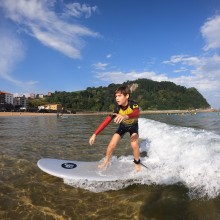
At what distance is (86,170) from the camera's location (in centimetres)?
652

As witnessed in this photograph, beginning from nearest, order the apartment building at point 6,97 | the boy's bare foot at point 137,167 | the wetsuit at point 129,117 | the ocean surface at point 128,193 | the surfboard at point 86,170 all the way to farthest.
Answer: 1. the ocean surface at point 128,193
2. the surfboard at point 86,170
3. the boy's bare foot at point 137,167
4. the wetsuit at point 129,117
5. the apartment building at point 6,97

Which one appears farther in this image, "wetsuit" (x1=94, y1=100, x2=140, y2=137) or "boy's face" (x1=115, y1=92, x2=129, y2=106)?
"wetsuit" (x1=94, y1=100, x2=140, y2=137)

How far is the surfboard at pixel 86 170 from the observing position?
6.01 m

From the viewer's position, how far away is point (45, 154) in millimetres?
9703

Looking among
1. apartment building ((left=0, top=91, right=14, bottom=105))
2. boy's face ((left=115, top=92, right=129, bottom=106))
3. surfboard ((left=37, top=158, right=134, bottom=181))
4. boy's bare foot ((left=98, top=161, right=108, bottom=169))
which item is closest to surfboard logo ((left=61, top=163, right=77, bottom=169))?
surfboard ((left=37, top=158, right=134, bottom=181))

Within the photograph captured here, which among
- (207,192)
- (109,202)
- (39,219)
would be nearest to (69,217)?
(39,219)

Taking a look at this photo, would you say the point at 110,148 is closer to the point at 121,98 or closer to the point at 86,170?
the point at 86,170

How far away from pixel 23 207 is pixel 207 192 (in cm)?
348

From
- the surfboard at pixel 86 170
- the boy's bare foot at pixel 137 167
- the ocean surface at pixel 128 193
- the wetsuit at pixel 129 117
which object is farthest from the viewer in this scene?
the wetsuit at pixel 129 117

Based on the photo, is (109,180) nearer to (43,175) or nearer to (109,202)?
(109,202)

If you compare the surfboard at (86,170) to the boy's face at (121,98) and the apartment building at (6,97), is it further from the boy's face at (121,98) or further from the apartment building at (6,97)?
the apartment building at (6,97)

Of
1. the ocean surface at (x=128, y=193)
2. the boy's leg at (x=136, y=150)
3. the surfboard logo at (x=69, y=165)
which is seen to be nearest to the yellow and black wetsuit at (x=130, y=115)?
the boy's leg at (x=136, y=150)

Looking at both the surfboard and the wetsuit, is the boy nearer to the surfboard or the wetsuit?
the wetsuit

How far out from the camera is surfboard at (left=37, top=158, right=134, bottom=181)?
6008mm
